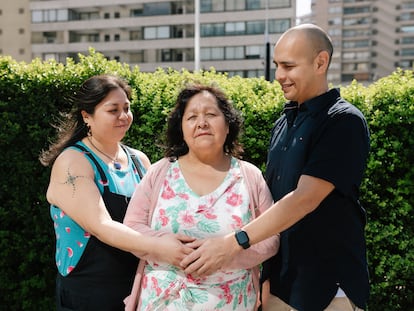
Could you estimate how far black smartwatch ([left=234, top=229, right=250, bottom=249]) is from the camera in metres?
2.49

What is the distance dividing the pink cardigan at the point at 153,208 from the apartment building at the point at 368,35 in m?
121

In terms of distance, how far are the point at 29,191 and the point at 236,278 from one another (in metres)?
3.17

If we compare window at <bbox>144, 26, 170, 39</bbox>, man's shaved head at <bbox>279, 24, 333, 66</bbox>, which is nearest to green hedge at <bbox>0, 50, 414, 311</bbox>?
man's shaved head at <bbox>279, 24, 333, 66</bbox>

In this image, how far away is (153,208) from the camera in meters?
2.68

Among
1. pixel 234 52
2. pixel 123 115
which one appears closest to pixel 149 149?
pixel 123 115

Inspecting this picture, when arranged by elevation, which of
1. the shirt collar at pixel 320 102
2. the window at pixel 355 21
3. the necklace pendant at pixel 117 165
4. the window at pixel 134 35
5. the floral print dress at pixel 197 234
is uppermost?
the window at pixel 355 21

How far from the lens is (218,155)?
2826 millimetres

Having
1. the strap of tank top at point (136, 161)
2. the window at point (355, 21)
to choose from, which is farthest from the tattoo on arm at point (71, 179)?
the window at point (355, 21)

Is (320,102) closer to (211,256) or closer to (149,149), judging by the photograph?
(211,256)

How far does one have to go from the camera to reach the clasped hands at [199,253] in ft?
8.11

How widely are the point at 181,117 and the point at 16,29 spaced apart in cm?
7158

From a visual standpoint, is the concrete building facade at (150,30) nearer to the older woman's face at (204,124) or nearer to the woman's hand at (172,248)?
the older woman's face at (204,124)

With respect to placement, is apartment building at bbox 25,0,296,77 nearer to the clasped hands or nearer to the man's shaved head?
the man's shaved head

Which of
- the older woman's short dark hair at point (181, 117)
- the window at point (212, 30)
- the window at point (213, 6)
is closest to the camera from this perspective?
the older woman's short dark hair at point (181, 117)
